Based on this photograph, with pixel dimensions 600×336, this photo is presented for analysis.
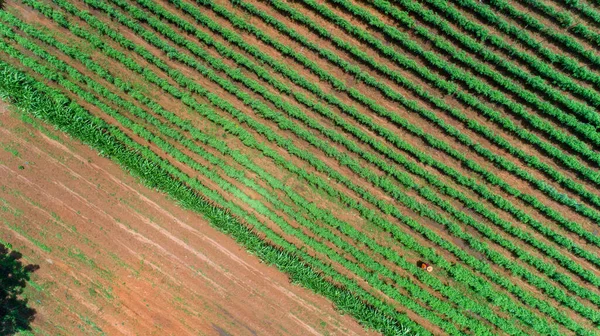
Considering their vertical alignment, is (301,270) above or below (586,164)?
below

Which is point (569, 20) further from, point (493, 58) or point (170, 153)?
point (170, 153)

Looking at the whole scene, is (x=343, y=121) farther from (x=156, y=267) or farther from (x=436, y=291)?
(x=156, y=267)

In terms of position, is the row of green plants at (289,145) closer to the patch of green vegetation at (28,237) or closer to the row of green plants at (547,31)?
the patch of green vegetation at (28,237)

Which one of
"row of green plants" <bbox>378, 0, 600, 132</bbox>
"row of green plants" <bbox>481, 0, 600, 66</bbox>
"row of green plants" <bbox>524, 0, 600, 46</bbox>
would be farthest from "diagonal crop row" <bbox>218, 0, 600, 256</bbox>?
"row of green plants" <bbox>524, 0, 600, 46</bbox>

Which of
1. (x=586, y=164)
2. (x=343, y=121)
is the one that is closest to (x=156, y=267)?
(x=343, y=121)

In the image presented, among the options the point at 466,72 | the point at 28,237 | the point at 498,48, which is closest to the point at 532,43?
the point at 498,48
